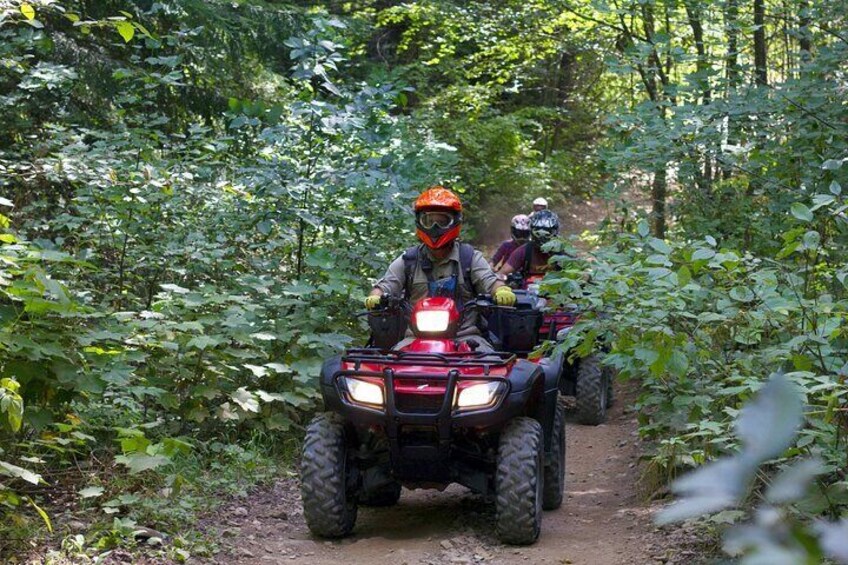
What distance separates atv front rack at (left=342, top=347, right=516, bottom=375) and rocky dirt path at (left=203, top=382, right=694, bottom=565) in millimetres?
Result: 1131

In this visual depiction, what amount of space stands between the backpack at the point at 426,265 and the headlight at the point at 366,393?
1.31 m

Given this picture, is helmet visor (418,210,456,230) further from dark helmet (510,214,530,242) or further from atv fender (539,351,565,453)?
dark helmet (510,214,530,242)

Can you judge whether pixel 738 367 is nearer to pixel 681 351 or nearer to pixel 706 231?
pixel 681 351

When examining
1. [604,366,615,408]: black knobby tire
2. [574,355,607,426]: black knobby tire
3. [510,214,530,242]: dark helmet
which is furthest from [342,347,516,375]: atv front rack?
[510,214,530,242]: dark helmet

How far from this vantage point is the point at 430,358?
5.88 metres

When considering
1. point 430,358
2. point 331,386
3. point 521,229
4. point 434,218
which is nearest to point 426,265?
point 434,218

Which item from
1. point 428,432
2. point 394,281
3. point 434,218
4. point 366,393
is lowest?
point 428,432

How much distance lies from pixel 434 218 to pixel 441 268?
A: 0.41 meters

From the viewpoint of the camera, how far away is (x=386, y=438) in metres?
6.13

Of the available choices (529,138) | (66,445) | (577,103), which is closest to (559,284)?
(66,445)

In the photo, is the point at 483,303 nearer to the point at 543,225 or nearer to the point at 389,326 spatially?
the point at 389,326

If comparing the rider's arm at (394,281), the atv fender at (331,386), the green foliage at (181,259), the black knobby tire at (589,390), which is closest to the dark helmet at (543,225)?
the green foliage at (181,259)

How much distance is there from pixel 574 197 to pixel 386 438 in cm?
2291

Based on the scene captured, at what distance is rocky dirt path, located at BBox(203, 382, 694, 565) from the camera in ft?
18.6
